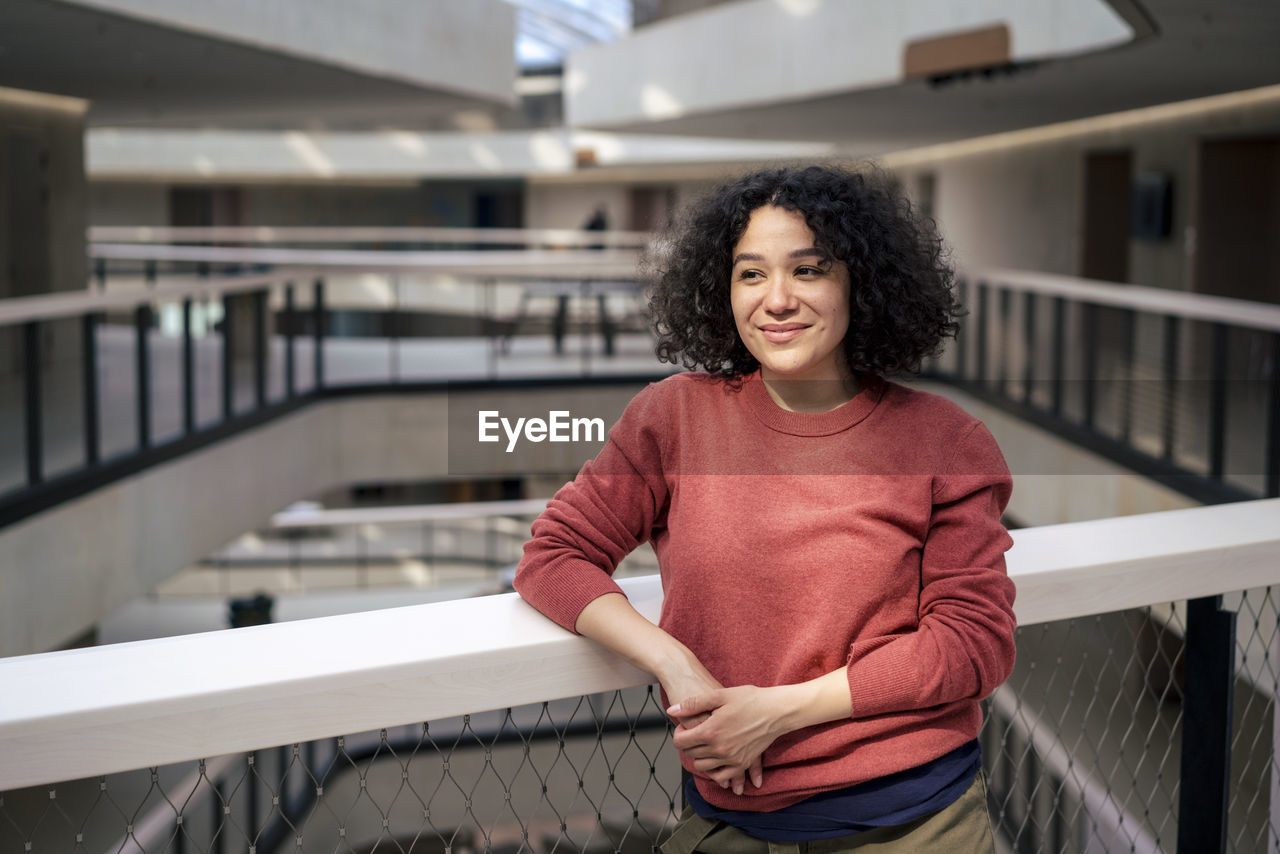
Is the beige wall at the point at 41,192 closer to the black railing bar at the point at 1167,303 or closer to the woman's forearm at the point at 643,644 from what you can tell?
the black railing bar at the point at 1167,303

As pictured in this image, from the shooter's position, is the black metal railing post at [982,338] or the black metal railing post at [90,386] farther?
the black metal railing post at [982,338]

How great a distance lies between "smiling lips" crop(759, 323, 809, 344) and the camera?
171 cm

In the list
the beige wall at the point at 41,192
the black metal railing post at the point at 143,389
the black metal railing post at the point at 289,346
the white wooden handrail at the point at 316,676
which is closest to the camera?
the white wooden handrail at the point at 316,676

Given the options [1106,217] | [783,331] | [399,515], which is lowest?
[399,515]

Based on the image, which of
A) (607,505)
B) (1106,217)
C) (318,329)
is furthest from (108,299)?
(1106,217)

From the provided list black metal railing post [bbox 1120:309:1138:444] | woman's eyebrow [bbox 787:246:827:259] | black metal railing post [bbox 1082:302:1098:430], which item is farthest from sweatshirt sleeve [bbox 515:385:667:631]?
black metal railing post [bbox 1082:302:1098:430]

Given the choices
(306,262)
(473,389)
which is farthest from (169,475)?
(306,262)

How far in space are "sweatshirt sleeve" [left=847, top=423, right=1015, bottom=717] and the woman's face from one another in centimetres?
24

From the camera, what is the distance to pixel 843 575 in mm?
1597

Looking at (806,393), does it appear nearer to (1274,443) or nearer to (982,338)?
(1274,443)

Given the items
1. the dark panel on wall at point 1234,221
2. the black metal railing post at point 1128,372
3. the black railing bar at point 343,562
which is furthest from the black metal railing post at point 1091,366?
the black railing bar at point 343,562

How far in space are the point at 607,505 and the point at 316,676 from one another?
1.52ft

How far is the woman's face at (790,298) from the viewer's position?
1.71 metres

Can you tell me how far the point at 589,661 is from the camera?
163 cm
